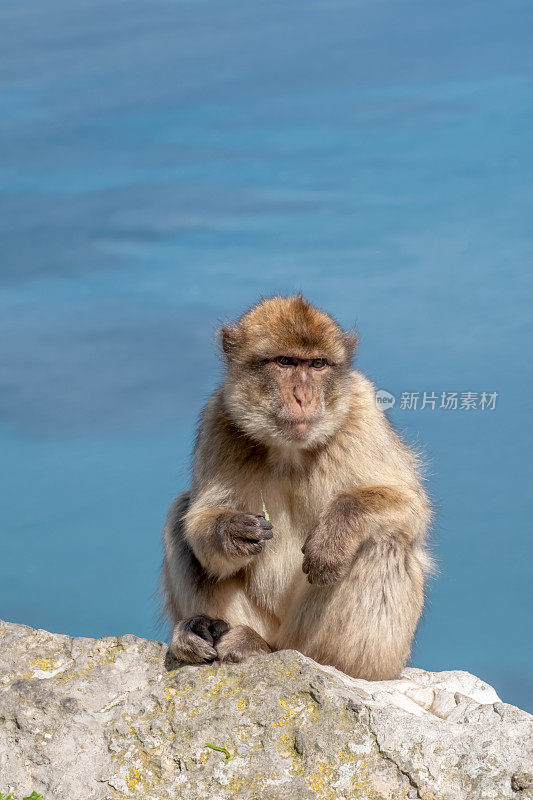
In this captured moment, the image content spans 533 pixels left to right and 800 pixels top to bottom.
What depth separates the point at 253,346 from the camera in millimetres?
6305

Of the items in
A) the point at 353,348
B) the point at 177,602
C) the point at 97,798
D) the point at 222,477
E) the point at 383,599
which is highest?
the point at 353,348

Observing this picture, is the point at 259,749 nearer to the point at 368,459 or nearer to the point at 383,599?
the point at 383,599

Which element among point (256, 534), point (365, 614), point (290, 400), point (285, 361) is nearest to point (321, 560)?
point (256, 534)

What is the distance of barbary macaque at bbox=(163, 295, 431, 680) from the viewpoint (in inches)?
237

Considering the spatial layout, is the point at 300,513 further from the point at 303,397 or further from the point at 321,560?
the point at 303,397

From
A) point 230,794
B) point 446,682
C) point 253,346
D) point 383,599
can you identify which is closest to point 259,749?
point 230,794

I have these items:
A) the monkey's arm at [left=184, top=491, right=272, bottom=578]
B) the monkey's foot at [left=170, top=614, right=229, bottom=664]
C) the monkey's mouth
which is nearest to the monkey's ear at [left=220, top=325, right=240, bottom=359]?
the monkey's mouth

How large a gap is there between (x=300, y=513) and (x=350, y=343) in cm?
114

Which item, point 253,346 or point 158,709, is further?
point 253,346

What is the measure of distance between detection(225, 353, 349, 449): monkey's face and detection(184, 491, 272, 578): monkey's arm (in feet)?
1.71

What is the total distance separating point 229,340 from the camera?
654 cm

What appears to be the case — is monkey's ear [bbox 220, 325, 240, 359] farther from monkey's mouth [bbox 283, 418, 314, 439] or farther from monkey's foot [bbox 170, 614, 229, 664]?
monkey's foot [bbox 170, 614, 229, 664]

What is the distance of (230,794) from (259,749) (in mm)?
251

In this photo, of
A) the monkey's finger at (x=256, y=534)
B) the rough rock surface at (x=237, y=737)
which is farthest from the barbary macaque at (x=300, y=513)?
the rough rock surface at (x=237, y=737)
